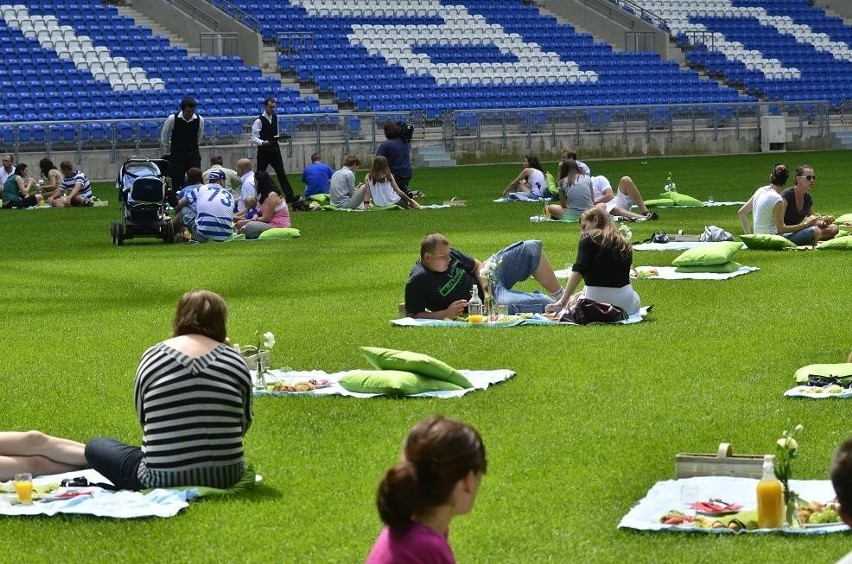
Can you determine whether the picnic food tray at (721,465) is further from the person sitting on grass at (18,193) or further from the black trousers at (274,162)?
the person sitting on grass at (18,193)

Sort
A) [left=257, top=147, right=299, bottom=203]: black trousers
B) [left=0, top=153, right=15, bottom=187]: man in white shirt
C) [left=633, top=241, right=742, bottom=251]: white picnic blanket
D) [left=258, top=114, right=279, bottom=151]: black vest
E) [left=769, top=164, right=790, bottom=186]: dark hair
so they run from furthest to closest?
1. [left=0, top=153, right=15, bottom=187]: man in white shirt
2. [left=258, top=114, right=279, bottom=151]: black vest
3. [left=257, top=147, right=299, bottom=203]: black trousers
4. [left=633, top=241, right=742, bottom=251]: white picnic blanket
5. [left=769, top=164, right=790, bottom=186]: dark hair

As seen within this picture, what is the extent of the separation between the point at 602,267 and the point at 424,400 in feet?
12.1

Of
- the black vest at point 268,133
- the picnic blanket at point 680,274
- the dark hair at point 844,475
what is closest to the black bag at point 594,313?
the picnic blanket at point 680,274

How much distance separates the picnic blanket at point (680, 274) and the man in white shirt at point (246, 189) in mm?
9517

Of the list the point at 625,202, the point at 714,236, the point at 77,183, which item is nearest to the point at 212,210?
the point at 625,202

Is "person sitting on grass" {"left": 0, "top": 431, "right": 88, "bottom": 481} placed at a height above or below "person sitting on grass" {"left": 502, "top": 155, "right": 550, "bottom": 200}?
above

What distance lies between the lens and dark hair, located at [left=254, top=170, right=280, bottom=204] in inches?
984

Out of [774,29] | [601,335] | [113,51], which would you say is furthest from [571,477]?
[774,29]

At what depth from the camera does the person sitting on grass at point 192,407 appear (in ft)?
25.2

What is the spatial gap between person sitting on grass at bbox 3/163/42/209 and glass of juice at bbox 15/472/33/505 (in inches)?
982

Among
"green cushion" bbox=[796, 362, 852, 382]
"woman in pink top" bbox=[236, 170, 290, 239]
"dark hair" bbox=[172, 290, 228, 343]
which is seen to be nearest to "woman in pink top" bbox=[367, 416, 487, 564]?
"dark hair" bbox=[172, 290, 228, 343]

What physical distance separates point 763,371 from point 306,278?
7.97m

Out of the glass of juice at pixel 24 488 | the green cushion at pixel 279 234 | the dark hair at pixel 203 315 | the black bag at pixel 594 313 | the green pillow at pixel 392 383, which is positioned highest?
the dark hair at pixel 203 315

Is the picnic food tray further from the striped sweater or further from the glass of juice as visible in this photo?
the glass of juice
